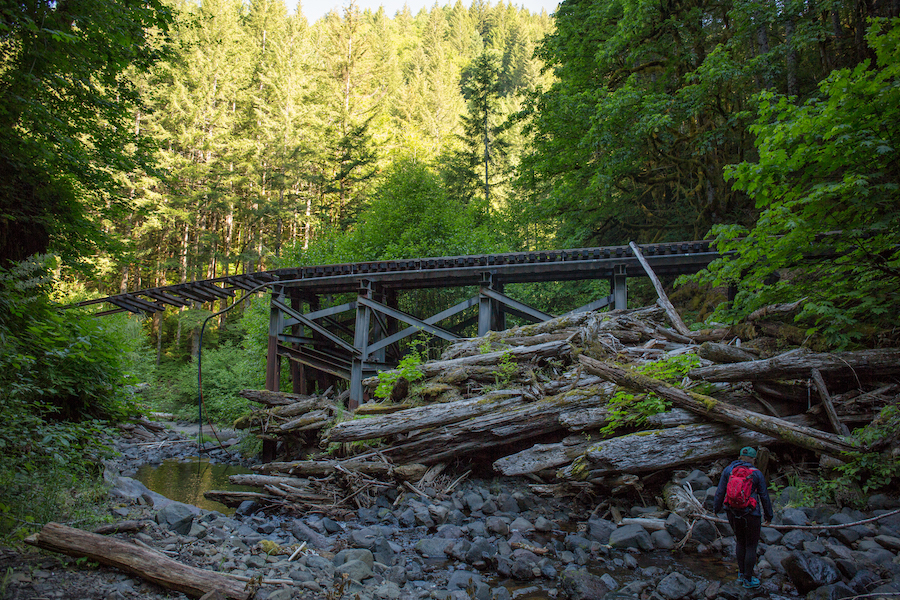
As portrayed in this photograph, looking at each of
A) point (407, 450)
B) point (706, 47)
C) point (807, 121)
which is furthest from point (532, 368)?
point (706, 47)

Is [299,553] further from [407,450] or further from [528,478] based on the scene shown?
[528,478]

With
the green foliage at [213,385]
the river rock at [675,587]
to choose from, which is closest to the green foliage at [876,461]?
the river rock at [675,587]

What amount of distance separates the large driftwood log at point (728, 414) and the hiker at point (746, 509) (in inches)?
55.4

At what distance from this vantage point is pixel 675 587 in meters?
3.87

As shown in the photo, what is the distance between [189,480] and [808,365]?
12.0m

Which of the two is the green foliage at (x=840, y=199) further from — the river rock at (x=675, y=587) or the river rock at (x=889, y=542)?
the river rock at (x=675, y=587)

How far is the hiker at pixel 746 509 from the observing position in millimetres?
3957

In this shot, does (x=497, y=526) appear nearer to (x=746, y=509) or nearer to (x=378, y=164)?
(x=746, y=509)

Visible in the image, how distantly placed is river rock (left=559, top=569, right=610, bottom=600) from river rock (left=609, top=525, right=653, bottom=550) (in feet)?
2.45

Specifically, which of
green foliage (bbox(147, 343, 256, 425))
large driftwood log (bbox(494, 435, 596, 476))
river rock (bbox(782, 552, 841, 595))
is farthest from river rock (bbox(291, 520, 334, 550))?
green foliage (bbox(147, 343, 256, 425))

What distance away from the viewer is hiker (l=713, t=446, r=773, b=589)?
13.0 ft

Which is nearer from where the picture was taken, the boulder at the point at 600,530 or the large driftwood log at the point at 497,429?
the boulder at the point at 600,530

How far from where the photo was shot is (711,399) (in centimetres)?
566

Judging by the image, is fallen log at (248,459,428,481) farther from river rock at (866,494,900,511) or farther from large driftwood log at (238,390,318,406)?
river rock at (866,494,900,511)
